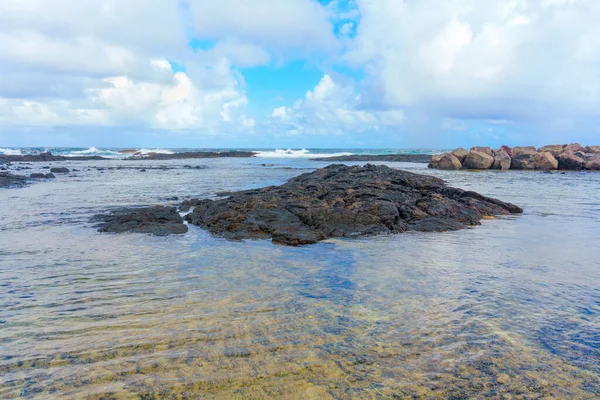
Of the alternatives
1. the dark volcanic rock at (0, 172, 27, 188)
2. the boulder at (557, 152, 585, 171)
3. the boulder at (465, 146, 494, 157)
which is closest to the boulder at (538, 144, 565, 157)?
the boulder at (557, 152, 585, 171)

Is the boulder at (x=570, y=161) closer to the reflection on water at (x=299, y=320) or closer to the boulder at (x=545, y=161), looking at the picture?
the boulder at (x=545, y=161)

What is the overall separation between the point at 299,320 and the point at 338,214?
693 cm

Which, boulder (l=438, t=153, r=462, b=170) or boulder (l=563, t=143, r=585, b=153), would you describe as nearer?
boulder (l=438, t=153, r=462, b=170)

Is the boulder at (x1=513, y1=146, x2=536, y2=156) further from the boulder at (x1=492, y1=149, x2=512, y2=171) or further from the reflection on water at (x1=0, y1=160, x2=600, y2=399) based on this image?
the reflection on water at (x1=0, y1=160, x2=600, y2=399)

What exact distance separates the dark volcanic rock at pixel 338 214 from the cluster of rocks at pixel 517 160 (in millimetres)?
33400

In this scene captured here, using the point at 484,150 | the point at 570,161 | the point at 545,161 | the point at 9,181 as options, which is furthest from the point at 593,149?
the point at 9,181

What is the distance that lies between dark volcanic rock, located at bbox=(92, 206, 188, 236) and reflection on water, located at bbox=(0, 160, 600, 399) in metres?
1.52

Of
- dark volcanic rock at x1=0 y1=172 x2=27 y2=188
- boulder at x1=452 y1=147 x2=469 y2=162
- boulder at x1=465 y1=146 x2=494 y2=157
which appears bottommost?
dark volcanic rock at x1=0 y1=172 x2=27 y2=188

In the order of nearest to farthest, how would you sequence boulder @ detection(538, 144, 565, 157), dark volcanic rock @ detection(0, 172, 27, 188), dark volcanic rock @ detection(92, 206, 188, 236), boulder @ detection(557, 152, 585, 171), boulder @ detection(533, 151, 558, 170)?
dark volcanic rock @ detection(92, 206, 188, 236) → dark volcanic rock @ detection(0, 172, 27, 188) → boulder @ detection(557, 152, 585, 171) → boulder @ detection(533, 151, 558, 170) → boulder @ detection(538, 144, 565, 157)

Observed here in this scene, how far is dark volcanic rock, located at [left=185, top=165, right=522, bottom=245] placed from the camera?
1129 centimetres

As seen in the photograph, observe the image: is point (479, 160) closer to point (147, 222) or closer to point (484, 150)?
point (484, 150)

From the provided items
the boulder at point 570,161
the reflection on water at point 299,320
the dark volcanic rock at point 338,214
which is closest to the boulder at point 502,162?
the boulder at point 570,161

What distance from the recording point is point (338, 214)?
39.6 feet

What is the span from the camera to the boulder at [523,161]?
45.5 meters
